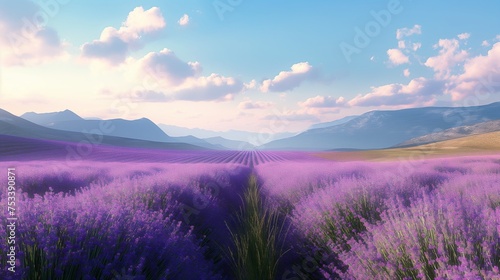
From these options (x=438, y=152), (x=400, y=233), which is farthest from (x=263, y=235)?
(x=438, y=152)

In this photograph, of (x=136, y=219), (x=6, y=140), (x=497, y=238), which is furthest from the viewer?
(x=6, y=140)

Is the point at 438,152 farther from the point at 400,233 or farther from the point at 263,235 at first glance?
the point at 400,233

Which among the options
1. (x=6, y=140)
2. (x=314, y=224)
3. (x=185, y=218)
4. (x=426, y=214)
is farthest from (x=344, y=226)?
(x=6, y=140)

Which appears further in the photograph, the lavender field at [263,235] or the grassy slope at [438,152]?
the grassy slope at [438,152]

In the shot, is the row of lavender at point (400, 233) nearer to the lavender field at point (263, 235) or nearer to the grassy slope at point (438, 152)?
the lavender field at point (263, 235)

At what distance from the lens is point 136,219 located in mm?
3145

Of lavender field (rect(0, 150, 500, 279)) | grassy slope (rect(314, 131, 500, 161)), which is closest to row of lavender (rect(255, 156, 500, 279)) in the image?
lavender field (rect(0, 150, 500, 279))

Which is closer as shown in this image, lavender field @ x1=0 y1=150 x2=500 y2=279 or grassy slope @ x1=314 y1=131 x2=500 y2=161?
lavender field @ x1=0 y1=150 x2=500 y2=279

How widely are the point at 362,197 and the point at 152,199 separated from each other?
12.1 ft

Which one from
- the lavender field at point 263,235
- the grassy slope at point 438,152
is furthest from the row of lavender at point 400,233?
the grassy slope at point 438,152

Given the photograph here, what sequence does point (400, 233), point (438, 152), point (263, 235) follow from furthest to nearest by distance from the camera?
point (438, 152) → point (263, 235) → point (400, 233)

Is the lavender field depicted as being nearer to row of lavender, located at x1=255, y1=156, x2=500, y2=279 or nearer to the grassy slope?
row of lavender, located at x1=255, y1=156, x2=500, y2=279

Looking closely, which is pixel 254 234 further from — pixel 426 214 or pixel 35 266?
pixel 35 266

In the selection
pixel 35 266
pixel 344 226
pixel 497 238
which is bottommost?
pixel 344 226
